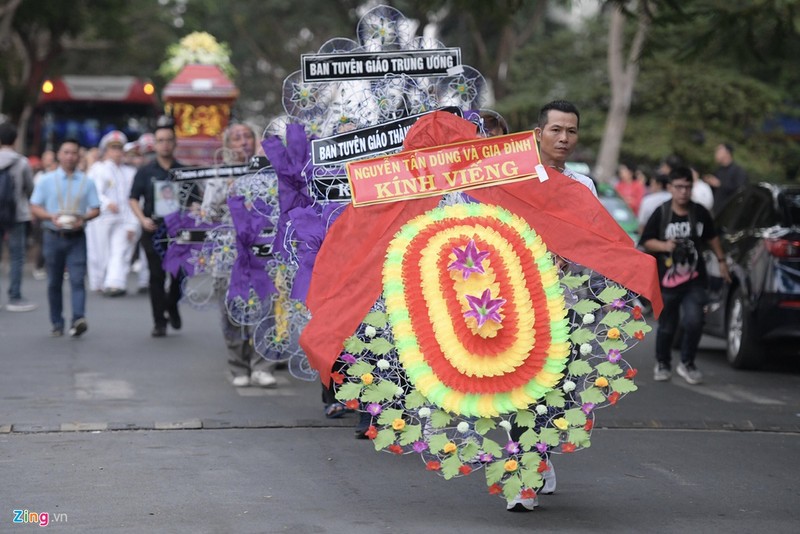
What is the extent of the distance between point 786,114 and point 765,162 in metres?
2.33

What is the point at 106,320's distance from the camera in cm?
1588

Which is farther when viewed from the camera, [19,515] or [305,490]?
[305,490]

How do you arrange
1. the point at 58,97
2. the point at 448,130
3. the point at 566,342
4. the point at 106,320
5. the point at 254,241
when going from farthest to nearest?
the point at 58,97
the point at 106,320
the point at 254,241
the point at 448,130
the point at 566,342

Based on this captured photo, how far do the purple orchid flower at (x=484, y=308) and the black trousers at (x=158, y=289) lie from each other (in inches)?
313

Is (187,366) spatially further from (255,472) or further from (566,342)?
(566,342)

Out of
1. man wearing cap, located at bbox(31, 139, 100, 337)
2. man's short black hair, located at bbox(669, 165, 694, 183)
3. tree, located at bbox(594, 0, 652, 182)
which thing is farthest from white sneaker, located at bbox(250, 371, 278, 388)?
tree, located at bbox(594, 0, 652, 182)

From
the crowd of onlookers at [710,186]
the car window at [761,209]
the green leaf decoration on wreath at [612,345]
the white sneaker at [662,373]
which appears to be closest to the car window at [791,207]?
the car window at [761,209]

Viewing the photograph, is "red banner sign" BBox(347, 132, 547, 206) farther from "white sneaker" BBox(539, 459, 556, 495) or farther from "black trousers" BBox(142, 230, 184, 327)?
"black trousers" BBox(142, 230, 184, 327)

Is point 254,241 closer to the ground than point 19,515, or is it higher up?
higher up

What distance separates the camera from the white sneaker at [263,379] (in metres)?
10.9

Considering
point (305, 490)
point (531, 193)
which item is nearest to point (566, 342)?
point (531, 193)

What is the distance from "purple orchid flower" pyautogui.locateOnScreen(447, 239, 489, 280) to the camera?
6176 mm

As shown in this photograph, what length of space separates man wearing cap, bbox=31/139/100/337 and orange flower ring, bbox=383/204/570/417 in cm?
818

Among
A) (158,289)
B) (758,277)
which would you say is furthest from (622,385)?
(158,289)
